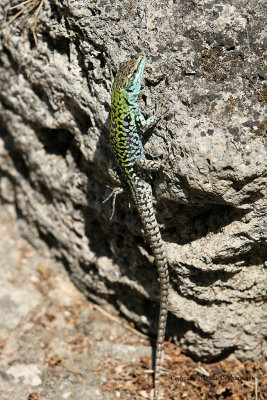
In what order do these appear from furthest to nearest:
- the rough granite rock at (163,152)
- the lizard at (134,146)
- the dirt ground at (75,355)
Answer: the dirt ground at (75,355)
the lizard at (134,146)
the rough granite rock at (163,152)

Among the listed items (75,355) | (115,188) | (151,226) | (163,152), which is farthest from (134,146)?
(75,355)

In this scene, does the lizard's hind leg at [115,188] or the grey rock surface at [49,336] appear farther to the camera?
the grey rock surface at [49,336]

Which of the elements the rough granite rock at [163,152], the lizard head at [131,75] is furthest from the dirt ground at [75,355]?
the lizard head at [131,75]

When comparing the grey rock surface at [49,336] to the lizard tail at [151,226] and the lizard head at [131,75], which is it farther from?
the lizard head at [131,75]

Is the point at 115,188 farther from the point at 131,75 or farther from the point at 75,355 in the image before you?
the point at 75,355

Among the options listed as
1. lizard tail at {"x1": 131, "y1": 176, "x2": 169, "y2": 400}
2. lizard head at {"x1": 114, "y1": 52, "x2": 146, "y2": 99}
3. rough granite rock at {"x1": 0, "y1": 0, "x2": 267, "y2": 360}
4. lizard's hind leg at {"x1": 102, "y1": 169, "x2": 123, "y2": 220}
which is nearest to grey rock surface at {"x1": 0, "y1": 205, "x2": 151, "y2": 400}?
rough granite rock at {"x1": 0, "y1": 0, "x2": 267, "y2": 360}
